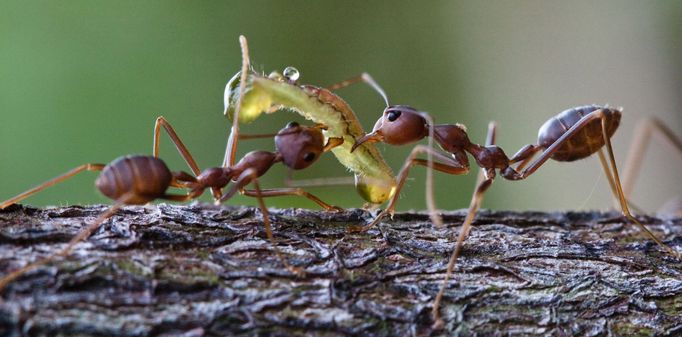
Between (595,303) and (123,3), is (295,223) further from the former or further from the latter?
(123,3)

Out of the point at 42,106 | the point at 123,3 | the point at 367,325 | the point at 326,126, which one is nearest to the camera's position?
the point at 367,325

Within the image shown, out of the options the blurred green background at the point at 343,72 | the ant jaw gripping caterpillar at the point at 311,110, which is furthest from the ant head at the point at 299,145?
the blurred green background at the point at 343,72

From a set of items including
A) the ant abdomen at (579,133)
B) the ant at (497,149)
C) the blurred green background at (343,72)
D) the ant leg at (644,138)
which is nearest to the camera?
the ant at (497,149)

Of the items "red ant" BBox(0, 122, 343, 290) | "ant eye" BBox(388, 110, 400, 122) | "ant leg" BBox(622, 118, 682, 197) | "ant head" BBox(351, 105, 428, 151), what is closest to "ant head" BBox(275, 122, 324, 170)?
"red ant" BBox(0, 122, 343, 290)

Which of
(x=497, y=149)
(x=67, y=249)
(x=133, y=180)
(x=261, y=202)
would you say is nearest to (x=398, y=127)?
(x=497, y=149)

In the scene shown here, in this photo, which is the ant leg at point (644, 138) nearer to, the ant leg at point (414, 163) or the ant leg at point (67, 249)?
the ant leg at point (414, 163)

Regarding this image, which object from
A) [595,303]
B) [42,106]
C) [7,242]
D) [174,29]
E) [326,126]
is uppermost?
[174,29]

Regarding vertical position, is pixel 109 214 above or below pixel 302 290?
above

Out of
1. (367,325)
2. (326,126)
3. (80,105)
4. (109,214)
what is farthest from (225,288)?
(80,105)
